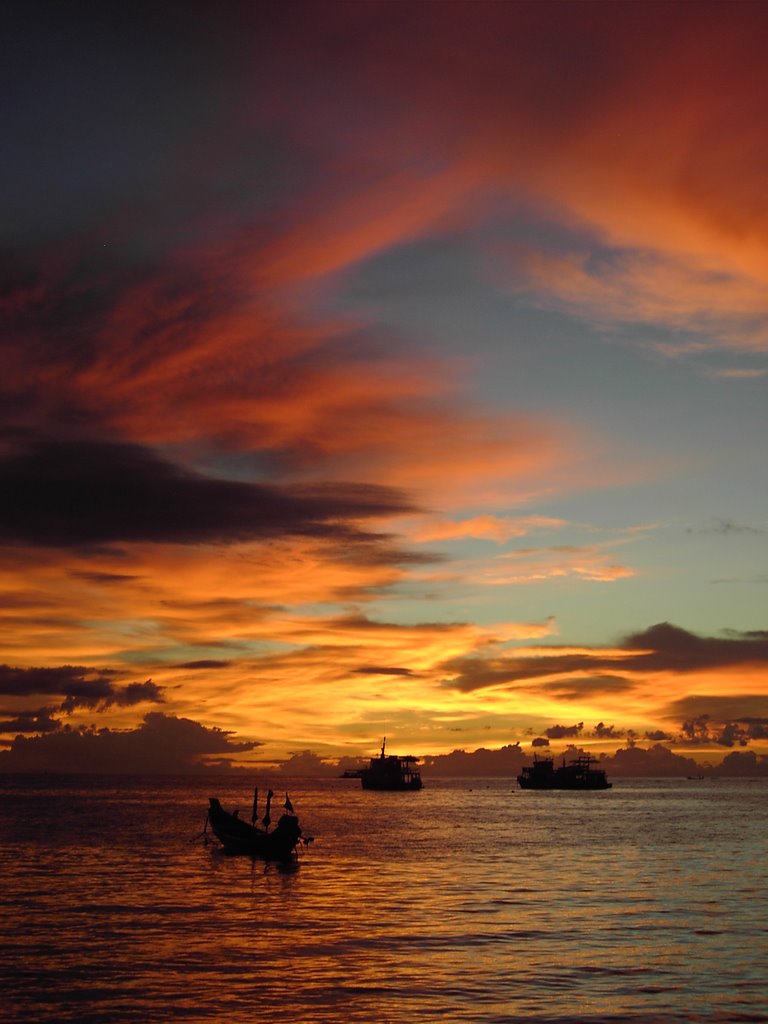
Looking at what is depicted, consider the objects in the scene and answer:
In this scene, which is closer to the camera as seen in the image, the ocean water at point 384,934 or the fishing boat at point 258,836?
the ocean water at point 384,934

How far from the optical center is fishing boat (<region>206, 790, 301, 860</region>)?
7012 centimetres

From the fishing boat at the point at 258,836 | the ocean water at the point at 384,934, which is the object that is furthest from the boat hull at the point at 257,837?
the ocean water at the point at 384,934

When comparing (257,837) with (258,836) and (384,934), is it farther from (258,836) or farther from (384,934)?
(384,934)

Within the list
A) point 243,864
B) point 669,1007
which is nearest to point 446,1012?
point 669,1007

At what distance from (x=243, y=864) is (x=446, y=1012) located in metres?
44.5

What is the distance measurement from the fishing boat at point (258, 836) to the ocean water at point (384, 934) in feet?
4.68

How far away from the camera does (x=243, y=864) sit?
233ft

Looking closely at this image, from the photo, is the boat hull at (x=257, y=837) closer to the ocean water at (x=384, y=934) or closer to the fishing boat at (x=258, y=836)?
the fishing boat at (x=258, y=836)

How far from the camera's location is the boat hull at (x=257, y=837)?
70.1m

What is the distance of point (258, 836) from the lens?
243 ft

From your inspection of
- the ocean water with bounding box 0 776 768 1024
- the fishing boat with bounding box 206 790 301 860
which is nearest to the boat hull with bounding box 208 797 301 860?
the fishing boat with bounding box 206 790 301 860

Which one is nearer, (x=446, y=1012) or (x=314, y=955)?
(x=446, y=1012)

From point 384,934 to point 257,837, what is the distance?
34.0 meters

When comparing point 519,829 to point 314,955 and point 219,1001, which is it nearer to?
point 314,955
